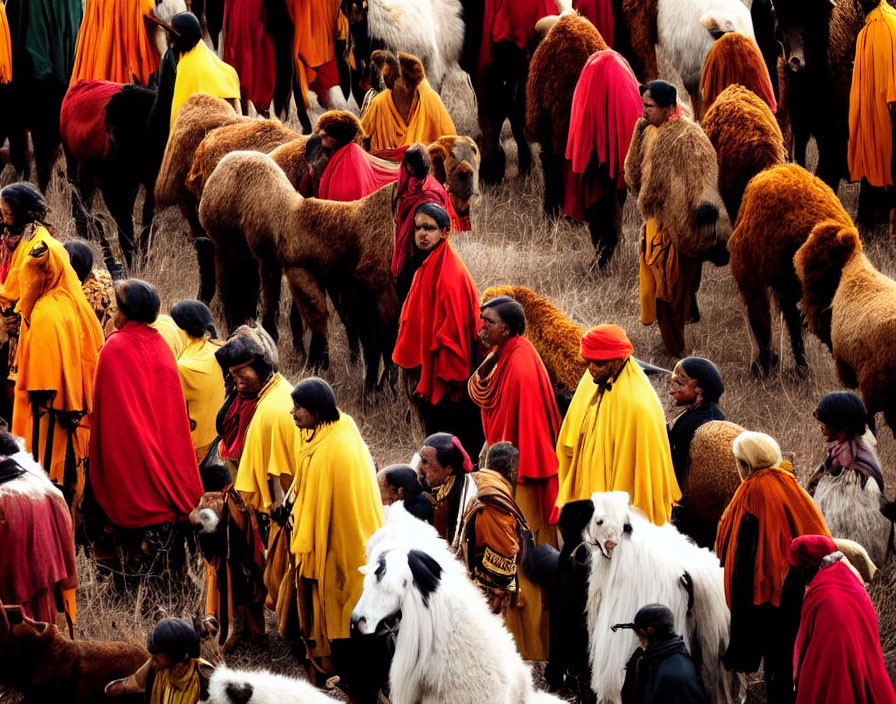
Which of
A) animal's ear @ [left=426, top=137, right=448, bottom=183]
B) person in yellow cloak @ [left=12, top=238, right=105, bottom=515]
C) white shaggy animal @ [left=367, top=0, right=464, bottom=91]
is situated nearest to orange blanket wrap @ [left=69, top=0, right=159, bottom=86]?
white shaggy animal @ [left=367, top=0, right=464, bottom=91]

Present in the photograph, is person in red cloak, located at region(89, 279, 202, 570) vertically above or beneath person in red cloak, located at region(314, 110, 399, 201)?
beneath

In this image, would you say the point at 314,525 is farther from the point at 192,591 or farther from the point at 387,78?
the point at 387,78

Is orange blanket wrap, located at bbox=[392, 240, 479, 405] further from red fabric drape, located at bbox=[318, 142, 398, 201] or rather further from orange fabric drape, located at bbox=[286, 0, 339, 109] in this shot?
orange fabric drape, located at bbox=[286, 0, 339, 109]

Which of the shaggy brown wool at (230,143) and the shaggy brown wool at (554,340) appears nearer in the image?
the shaggy brown wool at (554,340)

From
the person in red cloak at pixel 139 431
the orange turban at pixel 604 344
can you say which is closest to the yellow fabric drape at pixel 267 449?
the person in red cloak at pixel 139 431

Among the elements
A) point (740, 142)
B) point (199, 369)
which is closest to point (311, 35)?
point (740, 142)

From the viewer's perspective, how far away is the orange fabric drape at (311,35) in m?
13.6

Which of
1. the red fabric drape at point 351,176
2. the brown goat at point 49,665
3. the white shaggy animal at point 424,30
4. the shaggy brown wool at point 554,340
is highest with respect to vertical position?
the white shaggy animal at point 424,30

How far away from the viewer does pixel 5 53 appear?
43.0 ft

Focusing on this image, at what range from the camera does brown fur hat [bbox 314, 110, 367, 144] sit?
33.6 feet

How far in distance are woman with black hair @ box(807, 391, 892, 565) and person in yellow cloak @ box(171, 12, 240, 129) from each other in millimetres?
6060

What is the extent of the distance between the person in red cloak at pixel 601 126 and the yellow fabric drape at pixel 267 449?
4.55 metres

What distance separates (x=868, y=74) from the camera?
11.4 meters

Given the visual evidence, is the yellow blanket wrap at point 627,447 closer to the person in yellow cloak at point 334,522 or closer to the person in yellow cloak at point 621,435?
the person in yellow cloak at point 621,435
